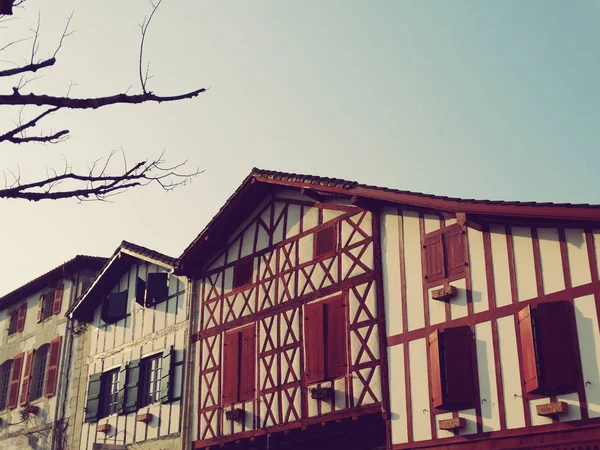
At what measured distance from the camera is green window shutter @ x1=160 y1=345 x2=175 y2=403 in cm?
1889

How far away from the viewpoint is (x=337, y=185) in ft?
51.4

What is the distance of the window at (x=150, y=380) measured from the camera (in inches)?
775

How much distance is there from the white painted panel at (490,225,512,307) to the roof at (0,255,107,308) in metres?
15.6

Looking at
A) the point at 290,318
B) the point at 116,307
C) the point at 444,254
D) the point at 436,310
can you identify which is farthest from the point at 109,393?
the point at 444,254

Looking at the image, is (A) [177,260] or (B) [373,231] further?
(A) [177,260]

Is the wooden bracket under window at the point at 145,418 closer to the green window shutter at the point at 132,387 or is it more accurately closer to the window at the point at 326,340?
the green window shutter at the point at 132,387

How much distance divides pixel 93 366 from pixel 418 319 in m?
12.2

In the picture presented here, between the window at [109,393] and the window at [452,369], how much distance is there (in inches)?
434

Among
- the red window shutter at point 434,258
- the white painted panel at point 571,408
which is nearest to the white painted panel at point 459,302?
the red window shutter at point 434,258

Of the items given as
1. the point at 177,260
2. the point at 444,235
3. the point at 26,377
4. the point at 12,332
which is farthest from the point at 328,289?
the point at 12,332

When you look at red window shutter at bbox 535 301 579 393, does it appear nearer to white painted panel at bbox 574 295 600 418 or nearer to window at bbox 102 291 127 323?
white painted panel at bbox 574 295 600 418

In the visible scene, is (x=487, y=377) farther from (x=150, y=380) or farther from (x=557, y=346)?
(x=150, y=380)

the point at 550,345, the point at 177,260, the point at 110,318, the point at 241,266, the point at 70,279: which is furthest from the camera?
the point at 70,279

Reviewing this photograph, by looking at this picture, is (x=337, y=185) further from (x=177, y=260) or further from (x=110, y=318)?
(x=110, y=318)
